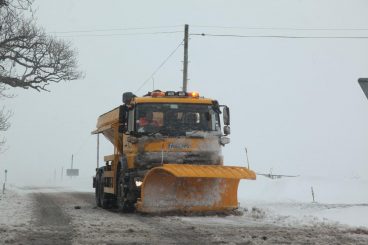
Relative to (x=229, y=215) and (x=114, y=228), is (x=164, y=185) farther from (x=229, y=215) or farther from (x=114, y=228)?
(x=114, y=228)

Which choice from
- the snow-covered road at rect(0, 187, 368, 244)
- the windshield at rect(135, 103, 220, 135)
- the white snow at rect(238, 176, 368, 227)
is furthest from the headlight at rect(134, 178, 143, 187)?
the white snow at rect(238, 176, 368, 227)

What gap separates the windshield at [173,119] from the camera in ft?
44.8

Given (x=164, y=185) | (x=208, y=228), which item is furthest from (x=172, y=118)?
(x=208, y=228)

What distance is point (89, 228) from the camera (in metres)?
10.1

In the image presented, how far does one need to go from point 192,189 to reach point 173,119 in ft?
5.94

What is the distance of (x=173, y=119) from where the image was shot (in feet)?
45.2

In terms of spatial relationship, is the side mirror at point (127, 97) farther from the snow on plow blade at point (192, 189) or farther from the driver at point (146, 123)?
the snow on plow blade at point (192, 189)

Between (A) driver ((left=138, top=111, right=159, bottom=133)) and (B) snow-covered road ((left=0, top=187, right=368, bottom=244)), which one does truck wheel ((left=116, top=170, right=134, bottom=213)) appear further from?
(A) driver ((left=138, top=111, right=159, bottom=133))

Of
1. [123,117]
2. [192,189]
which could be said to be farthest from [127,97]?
[192,189]

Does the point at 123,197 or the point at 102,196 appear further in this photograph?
the point at 102,196

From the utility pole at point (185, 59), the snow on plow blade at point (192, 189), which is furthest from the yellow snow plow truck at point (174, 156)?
the utility pole at point (185, 59)

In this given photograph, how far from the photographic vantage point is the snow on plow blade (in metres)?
12.5

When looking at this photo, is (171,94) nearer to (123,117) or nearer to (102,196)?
(123,117)

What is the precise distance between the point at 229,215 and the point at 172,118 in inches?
108
